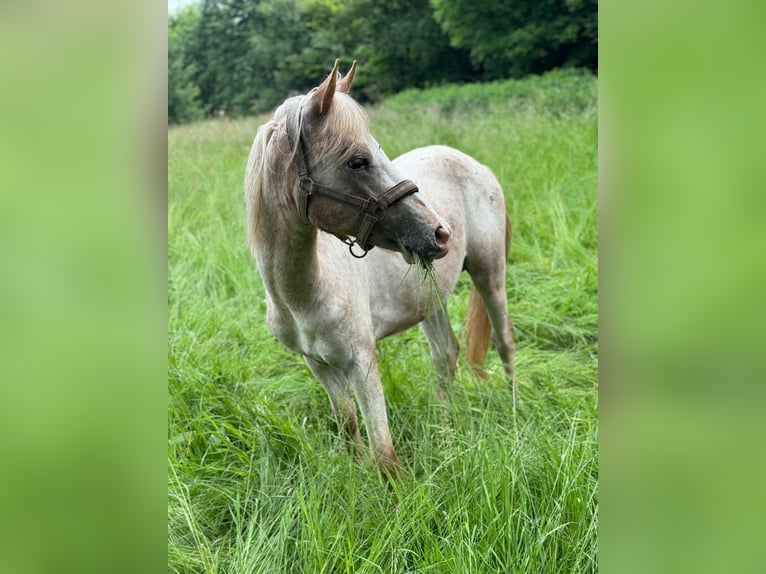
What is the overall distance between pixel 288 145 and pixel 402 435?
1.31 meters

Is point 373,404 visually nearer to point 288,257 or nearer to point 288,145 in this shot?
point 288,257

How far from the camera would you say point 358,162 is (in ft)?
5.47

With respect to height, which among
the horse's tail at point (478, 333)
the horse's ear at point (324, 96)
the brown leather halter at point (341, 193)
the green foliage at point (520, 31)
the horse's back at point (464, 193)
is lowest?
the horse's tail at point (478, 333)

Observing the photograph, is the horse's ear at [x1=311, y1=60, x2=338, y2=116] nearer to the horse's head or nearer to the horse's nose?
the horse's head

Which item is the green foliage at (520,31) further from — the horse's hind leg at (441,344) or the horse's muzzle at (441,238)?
the horse's muzzle at (441,238)

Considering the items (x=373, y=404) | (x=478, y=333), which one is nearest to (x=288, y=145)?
(x=373, y=404)

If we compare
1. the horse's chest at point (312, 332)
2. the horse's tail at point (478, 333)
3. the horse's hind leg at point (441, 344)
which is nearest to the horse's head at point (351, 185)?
the horse's chest at point (312, 332)

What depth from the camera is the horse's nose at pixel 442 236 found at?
67.6 inches

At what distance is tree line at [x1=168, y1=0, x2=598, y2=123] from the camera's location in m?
10.4

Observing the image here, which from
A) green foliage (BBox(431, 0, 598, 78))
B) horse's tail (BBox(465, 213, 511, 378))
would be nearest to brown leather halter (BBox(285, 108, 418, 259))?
horse's tail (BBox(465, 213, 511, 378))

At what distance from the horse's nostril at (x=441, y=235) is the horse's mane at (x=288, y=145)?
12.9 inches
